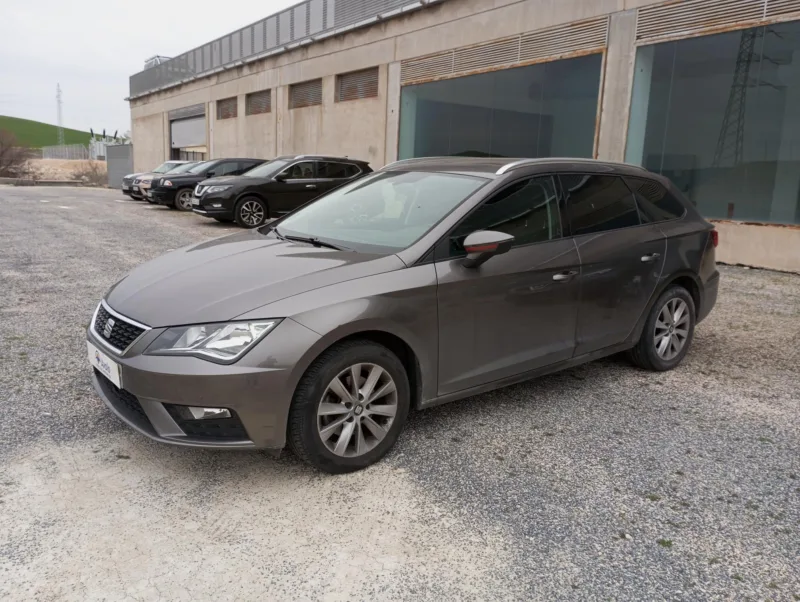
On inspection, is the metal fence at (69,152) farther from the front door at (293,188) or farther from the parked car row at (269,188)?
the front door at (293,188)

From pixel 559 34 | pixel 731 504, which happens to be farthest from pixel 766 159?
pixel 731 504

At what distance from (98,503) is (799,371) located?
506 cm

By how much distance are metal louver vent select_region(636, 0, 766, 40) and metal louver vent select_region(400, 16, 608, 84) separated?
86 cm

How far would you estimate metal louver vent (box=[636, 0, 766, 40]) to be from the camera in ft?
32.6

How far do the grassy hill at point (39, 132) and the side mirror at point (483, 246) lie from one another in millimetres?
120228

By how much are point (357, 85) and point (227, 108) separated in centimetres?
1120

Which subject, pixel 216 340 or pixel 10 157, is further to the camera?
pixel 10 157

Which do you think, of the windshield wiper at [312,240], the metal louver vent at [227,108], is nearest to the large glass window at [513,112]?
the windshield wiper at [312,240]

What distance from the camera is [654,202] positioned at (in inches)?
192

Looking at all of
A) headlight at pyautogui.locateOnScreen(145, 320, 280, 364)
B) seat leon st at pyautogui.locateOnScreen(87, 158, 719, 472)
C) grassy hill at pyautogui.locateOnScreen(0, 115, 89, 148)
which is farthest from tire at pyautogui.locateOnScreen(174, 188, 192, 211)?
grassy hill at pyautogui.locateOnScreen(0, 115, 89, 148)

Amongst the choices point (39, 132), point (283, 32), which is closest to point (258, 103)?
point (283, 32)

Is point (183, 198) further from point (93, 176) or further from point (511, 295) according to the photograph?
point (93, 176)

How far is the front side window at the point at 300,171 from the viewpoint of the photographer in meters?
14.2

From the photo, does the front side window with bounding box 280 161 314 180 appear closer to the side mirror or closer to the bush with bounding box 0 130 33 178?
the side mirror
